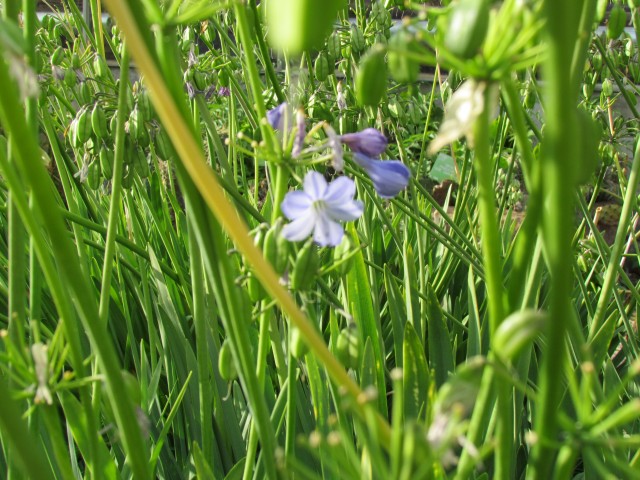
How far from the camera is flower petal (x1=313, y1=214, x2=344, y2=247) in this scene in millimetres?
505

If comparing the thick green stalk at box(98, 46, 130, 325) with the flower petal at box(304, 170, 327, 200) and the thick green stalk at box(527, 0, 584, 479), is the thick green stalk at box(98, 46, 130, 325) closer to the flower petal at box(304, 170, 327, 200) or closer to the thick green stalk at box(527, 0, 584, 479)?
the flower petal at box(304, 170, 327, 200)

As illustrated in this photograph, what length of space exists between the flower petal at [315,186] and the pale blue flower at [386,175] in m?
0.04

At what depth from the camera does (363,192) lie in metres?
1.32

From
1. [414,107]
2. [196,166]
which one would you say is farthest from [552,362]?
[414,107]

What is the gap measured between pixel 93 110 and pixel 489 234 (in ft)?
2.20

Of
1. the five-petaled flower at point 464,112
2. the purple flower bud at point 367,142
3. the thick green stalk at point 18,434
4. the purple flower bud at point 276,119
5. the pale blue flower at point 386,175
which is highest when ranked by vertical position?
the five-petaled flower at point 464,112

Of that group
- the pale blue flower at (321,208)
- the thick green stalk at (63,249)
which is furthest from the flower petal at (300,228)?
the thick green stalk at (63,249)

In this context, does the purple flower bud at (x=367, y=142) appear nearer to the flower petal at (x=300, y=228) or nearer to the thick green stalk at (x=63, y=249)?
the flower petal at (x=300, y=228)

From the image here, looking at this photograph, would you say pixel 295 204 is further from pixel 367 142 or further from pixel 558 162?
pixel 558 162

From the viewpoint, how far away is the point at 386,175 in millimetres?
537

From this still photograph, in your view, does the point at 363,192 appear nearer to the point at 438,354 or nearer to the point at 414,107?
the point at 414,107

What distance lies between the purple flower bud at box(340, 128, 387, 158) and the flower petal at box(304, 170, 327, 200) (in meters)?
0.04

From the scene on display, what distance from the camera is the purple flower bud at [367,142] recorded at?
54 cm

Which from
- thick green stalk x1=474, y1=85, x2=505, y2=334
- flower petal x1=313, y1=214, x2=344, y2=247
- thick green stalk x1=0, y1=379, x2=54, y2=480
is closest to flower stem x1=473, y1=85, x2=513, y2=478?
thick green stalk x1=474, y1=85, x2=505, y2=334
